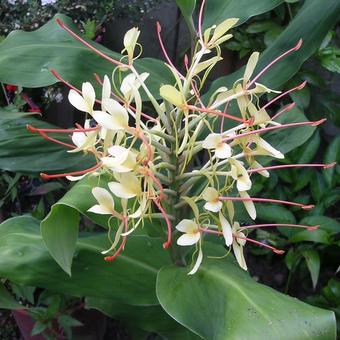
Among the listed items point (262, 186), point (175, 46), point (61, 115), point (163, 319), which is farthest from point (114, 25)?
point (163, 319)

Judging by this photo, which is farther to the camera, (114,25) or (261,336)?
(114,25)

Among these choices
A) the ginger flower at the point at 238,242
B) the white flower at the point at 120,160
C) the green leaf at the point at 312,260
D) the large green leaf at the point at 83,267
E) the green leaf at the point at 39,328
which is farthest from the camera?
the green leaf at the point at 312,260

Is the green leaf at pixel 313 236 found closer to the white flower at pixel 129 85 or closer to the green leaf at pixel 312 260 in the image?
the green leaf at pixel 312 260

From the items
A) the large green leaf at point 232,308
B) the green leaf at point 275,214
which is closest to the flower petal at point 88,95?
the large green leaf at point 232,308

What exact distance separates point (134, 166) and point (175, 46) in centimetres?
107

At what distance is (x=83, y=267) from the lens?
768 millimetres

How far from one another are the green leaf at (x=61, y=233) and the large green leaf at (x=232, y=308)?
12 centimetres

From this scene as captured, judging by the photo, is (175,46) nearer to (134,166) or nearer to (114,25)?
(114,25)

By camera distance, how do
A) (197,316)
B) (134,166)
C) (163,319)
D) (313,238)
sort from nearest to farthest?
(134,166) → (197,316) → (163,319) → (313,238)

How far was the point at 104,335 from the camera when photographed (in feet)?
4.98

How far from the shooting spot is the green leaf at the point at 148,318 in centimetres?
85

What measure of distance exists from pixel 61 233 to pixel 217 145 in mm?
193

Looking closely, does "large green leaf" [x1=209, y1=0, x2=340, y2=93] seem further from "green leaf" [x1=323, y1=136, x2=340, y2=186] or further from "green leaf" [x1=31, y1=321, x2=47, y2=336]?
"green leaf" [x1=31, y1=321, x2=47, y2=336]

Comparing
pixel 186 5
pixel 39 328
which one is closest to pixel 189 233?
pixel 186 5
